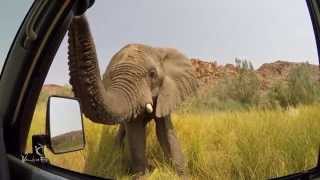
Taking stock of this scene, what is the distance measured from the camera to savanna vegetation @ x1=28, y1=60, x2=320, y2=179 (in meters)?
6.36

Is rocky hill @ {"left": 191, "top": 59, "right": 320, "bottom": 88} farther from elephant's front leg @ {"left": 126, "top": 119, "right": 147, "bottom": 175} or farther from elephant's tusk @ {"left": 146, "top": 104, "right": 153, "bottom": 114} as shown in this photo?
elephant's tusk @ {"left": 146, "top": 104, "right": 153, "bottom": 114}

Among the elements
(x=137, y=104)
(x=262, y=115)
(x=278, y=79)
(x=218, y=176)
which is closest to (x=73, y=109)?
(x=137, y=104)

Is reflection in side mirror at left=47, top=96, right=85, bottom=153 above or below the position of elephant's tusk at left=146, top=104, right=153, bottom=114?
above

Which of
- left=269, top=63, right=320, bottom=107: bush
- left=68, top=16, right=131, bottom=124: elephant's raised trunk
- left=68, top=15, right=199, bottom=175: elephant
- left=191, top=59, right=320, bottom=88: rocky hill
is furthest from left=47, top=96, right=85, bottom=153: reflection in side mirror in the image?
left=191, top=59, right=320, bottom=88: rocky hill

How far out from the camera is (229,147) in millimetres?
7430

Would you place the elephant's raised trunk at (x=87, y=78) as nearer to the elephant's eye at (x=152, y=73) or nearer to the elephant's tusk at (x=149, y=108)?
the elephant's tusk at (x=149, y=108)

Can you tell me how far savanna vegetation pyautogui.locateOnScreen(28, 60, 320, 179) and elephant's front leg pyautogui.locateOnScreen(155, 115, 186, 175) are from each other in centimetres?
12

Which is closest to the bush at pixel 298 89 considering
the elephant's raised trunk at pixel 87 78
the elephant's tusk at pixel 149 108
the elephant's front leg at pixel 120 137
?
the elephant's front leg at pixel 120 137

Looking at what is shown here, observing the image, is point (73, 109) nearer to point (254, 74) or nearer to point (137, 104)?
point (137, 104)

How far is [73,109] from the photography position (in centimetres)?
117

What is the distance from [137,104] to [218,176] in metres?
1.86

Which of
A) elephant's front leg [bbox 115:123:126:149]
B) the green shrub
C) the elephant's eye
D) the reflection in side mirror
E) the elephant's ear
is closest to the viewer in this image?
the reflection in side mirror

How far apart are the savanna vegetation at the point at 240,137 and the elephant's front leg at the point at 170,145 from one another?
0.38ft

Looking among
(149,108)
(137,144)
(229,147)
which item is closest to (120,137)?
(137,144)
